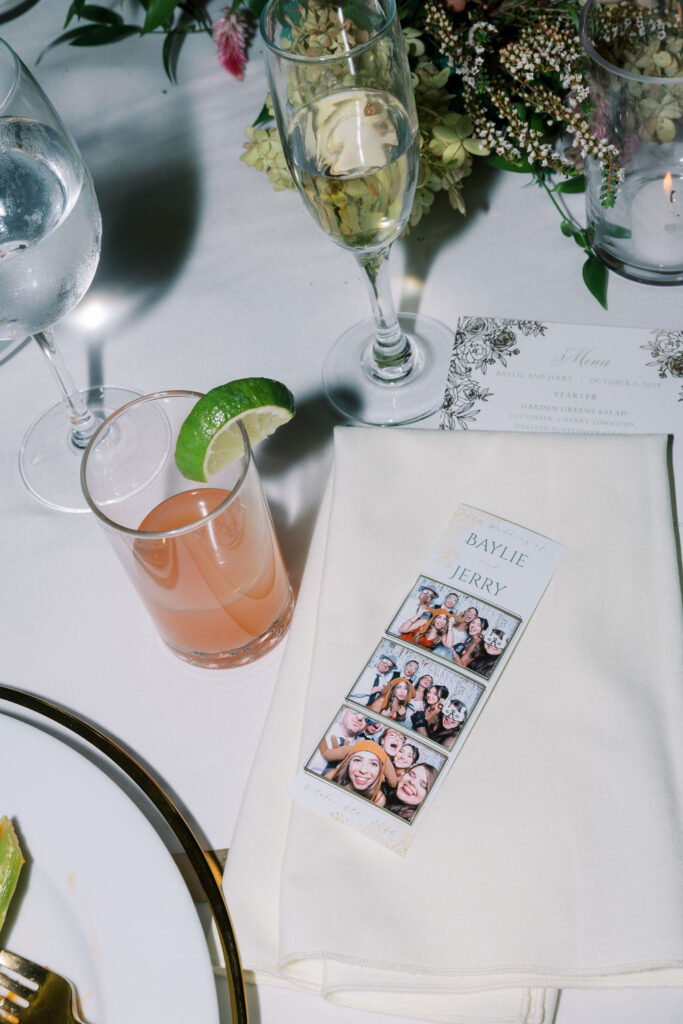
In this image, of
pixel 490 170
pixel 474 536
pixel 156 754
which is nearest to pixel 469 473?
pixel 474 536

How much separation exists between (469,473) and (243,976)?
0.40m

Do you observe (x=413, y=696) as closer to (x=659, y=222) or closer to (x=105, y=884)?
(x=105, y=884)

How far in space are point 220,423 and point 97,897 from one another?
13.3 inches

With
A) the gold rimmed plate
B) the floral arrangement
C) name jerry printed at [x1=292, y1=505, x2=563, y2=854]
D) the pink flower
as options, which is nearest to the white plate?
the gold rimmed plate

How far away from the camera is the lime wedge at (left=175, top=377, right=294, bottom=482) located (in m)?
0.68

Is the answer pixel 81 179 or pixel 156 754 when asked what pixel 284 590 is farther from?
pixel 81 179

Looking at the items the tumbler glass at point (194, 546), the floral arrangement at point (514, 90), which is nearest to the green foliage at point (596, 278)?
the floral arrangement at point (514, 90)

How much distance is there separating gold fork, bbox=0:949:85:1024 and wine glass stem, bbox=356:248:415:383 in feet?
1.88

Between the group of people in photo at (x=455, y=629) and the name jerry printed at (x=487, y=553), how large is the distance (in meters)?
0.01

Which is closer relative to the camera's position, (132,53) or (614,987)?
(614,987)

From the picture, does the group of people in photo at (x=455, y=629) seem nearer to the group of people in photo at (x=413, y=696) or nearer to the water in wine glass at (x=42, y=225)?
the group of people in photo at (x=413, y=696)

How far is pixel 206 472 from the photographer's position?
0.70 m

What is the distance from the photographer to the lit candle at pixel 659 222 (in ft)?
2.94

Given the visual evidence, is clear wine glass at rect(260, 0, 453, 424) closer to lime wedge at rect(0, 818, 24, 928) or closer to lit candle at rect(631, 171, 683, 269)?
lit candle at rect(631, 171, 683, 269)
